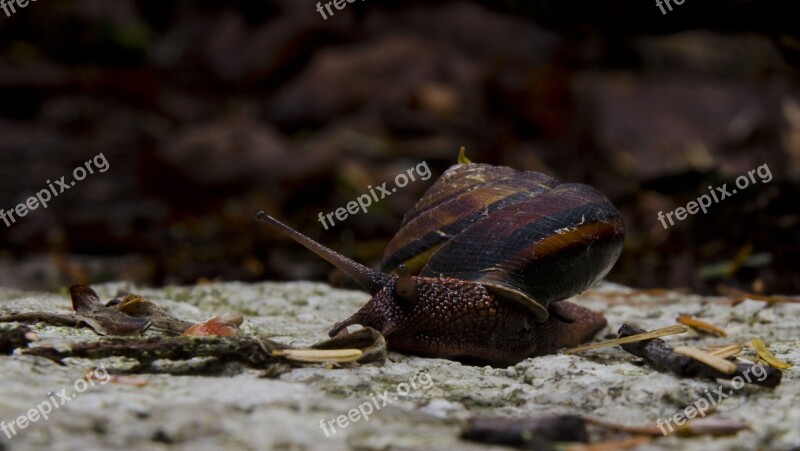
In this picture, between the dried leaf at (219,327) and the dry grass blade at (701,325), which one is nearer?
the dried leaf at (219,327)

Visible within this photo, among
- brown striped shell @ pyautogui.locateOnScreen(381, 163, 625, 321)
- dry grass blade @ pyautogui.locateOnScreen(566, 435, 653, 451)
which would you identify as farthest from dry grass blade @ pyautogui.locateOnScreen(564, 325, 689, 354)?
dry grass blade @ pyautogui.locateOnScreen(566, 435, 653, 451)

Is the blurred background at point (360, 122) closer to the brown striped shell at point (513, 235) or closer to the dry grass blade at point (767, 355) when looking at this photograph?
the brown striped shell at point (513, 235)

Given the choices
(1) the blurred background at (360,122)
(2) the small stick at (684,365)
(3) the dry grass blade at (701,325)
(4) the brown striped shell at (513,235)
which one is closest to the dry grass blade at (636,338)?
(2) the small stick at (684,365)

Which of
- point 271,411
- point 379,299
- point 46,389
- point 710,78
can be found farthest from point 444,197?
point 710,78

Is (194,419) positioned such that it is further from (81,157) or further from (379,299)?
(81,157)

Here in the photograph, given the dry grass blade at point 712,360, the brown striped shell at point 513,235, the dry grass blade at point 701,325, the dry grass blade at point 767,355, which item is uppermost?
the brown striped shell at point 513,235

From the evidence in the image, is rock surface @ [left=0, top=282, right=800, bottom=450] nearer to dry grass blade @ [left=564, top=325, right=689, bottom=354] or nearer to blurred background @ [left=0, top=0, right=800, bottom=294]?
dry grass blade @ [left=564, top=325, right=689, bottom=354]
